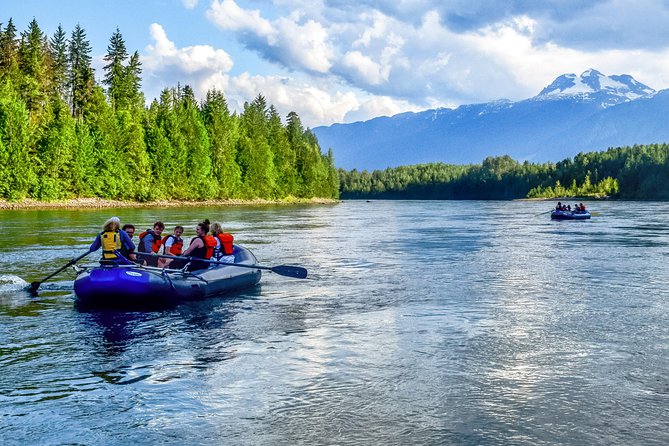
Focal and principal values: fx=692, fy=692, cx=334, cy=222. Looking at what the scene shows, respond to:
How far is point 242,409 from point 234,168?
116 m

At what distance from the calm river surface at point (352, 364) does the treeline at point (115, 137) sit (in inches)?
2393

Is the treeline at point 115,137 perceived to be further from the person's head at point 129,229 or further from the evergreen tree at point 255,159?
the person's head at point 129,229

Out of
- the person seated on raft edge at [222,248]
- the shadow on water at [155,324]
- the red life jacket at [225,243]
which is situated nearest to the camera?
the shadow on water at [155,324]

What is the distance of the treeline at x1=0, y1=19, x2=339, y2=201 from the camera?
7944 cm

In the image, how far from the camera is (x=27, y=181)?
75875mm

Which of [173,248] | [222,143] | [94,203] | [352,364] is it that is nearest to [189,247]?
[173,248]

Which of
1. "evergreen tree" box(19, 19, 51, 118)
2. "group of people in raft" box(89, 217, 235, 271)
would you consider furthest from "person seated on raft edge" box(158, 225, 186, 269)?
"evergreen tree" box(19, 19, 51, 118)

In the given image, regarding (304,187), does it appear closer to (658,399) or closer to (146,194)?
(146,194)

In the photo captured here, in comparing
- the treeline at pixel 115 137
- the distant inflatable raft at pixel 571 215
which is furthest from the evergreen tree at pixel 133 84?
the distant inflatable raft at pixel 571 215

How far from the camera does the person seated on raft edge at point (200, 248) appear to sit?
1995 centimetres

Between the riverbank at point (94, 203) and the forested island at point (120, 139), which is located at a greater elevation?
the forested island at point (120, 139)

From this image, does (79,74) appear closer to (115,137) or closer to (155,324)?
(115,137)

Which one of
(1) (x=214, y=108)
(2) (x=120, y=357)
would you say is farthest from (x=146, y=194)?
(2) (x=120, y=357)

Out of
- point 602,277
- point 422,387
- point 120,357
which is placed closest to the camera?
point 422,387
